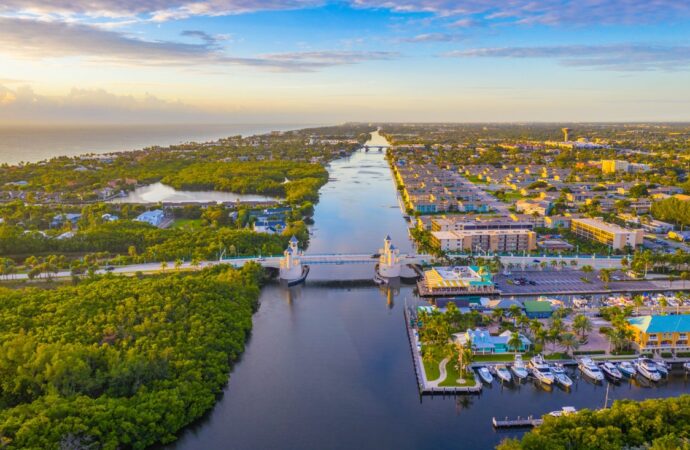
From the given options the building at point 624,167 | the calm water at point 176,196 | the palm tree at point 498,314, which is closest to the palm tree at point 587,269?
the palm tree at point 498,314

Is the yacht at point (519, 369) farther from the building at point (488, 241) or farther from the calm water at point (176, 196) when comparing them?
the calm water at point (176, 196)

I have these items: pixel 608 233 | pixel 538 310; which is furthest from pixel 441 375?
pixel 608 233

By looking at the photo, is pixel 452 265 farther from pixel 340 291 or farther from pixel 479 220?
pixel 479 220

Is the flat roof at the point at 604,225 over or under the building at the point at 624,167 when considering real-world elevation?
under

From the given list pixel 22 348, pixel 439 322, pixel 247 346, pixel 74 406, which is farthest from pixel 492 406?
pixel 22 348

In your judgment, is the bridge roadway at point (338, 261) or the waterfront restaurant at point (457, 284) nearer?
the waterfront restaurant at point (457, 284)
